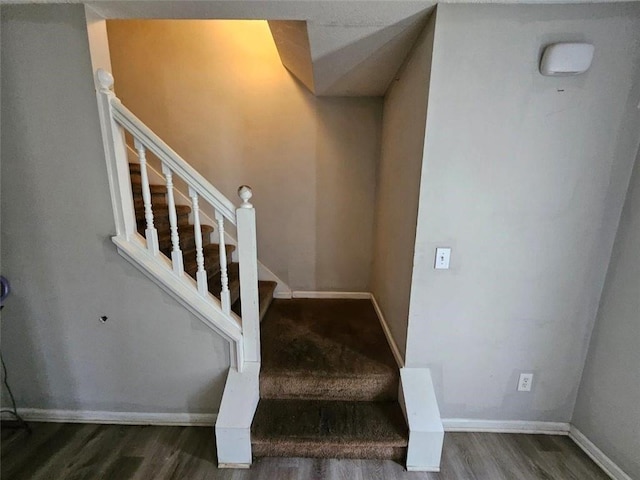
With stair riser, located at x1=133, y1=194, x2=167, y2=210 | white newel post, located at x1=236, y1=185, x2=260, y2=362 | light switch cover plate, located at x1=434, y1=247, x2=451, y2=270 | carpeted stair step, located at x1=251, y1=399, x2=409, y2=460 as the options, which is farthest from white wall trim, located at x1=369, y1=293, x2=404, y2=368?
stair riser, located at x1=133, y1=194, x2=167, y2=210

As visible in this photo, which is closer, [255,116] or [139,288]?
[139,288]

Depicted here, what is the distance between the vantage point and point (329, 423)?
1585 mm

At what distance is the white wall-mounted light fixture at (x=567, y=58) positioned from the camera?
1.27 meters

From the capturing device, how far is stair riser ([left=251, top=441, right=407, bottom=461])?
4.91 feet

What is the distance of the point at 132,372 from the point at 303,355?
108cm

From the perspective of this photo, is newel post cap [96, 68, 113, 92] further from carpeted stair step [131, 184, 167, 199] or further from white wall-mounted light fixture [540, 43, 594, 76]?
white wall-mounted light fixture [540, 43, 594, 76]

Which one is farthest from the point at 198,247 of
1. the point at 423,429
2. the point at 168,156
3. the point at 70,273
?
the point at 423,429

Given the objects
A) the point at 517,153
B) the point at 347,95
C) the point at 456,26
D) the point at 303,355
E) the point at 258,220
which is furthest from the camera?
the point at 258,220

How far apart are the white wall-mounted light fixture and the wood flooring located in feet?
6.64

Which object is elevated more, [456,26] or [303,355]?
[456,26]

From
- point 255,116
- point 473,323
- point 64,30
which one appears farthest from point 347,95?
point 473,323

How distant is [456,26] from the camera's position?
51.4 inches

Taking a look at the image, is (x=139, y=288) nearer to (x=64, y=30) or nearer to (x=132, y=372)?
(x=132, y=372)

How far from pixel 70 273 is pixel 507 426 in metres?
2.77
